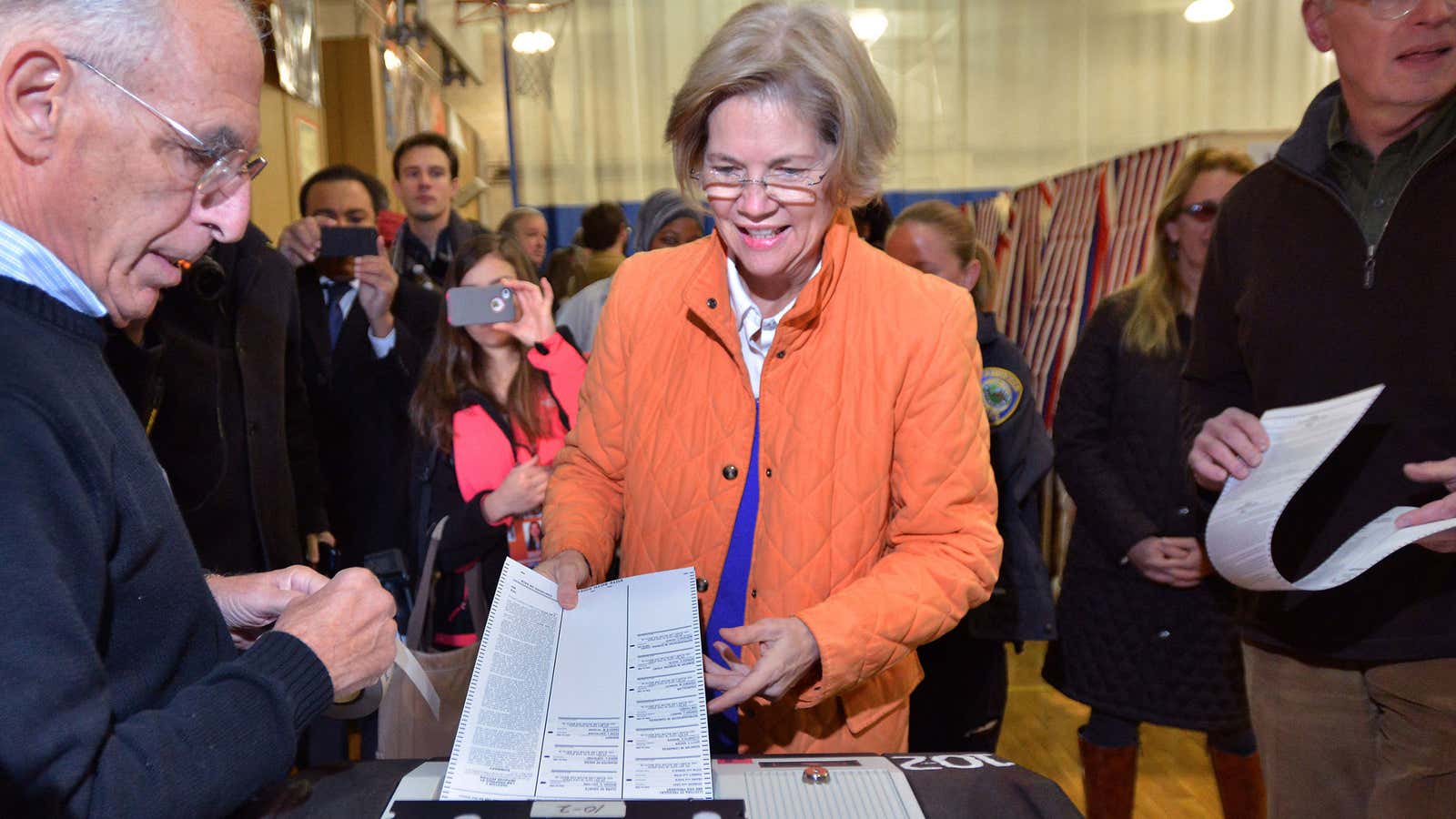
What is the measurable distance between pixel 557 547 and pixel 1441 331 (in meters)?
1.31

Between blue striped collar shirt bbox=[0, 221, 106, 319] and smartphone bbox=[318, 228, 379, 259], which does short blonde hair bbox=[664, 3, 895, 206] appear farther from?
smartphone bbox=[318, 228, 379, 259]

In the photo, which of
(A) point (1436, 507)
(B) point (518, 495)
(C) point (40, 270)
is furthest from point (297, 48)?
(A) point (1436, 507)

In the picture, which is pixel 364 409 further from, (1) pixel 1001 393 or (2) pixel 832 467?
Result: (2) pixel 832 467

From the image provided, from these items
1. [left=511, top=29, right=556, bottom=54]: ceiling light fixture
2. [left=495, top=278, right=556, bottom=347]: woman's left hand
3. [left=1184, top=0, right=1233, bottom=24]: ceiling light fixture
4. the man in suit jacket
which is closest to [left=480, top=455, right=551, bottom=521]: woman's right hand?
[left=495, top=278, right=556, bottom=347]: woman's left hand

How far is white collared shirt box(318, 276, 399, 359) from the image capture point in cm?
313

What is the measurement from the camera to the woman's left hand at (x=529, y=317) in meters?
2.50

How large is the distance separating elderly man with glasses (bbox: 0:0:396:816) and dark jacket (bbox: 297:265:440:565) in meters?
2.20

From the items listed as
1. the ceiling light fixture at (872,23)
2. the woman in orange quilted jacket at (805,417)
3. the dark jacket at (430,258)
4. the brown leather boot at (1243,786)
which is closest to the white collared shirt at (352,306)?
the dark jacket at (430,258)

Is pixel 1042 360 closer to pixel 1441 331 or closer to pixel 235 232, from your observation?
pixel 1441 331

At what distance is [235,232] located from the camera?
99cm

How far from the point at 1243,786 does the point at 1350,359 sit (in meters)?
1.41

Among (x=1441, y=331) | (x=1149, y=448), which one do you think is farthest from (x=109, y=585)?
(x=1149, y=448)

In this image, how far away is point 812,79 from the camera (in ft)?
4.47

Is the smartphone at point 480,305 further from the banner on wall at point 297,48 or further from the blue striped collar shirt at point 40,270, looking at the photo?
the banner on wall at point 297,48
